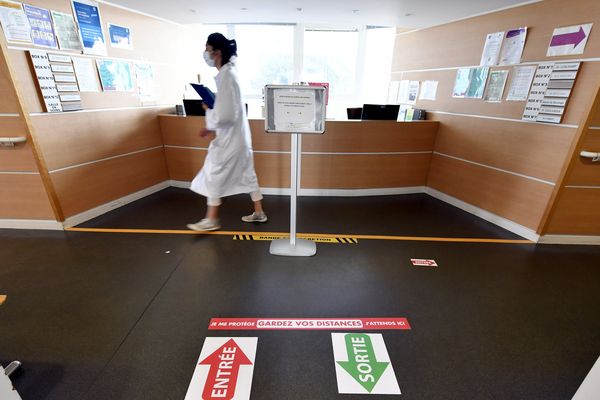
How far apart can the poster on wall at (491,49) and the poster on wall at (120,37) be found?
3.97m

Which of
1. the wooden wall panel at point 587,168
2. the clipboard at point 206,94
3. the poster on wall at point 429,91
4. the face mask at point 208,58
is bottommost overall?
the wooden wall panel at point 587,168

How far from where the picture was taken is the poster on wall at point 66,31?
7.90 feet

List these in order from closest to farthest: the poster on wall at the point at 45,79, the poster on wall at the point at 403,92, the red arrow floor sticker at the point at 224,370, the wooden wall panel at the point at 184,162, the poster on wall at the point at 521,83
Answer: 1. the red arrow floor sticker at the point at 224,370
2. the poster on wall at the point at 45,79
3. the poster on wall at the point at 521,83
4. the wooden wall panel at the point at 184,162
5. the poster on wall at the point at 403,92

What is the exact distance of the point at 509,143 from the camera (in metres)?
2.78

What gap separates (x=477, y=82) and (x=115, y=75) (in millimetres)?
4028

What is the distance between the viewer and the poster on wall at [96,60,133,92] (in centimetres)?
286

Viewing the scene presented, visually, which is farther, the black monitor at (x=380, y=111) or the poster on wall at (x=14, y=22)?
the black monitor at (x=380, y=111)

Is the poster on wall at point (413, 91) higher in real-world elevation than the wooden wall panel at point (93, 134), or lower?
higher

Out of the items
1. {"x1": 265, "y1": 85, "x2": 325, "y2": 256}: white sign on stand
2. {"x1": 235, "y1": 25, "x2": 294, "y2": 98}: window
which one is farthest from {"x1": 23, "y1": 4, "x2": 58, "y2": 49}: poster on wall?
{"x1": 235, "y1": 25, "x2": 294, "y2": 98}: window

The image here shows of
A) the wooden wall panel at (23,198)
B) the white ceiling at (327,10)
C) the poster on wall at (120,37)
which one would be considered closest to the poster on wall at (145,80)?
the poster on wall at (120,37)

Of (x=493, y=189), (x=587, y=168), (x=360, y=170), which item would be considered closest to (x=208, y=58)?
(x=360, y=170)

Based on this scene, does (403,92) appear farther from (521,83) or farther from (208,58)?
(208,58)

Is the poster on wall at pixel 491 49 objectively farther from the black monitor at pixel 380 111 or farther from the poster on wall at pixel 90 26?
the poster on wall at pixel 90 26

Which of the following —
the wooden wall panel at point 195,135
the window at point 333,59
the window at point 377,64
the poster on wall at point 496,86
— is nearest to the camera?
the poster on wall at point 496,86
